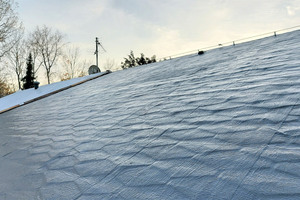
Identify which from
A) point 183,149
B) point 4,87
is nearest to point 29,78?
point 4,87

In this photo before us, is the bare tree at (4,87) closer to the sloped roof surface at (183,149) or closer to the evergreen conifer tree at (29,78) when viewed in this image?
the evergreen conifer tree at (29,78)

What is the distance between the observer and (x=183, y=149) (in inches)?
60.2

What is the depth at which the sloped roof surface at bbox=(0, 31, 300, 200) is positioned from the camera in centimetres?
111

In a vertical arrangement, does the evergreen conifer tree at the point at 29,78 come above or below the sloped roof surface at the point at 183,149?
above

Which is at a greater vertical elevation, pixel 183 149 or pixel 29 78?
pixel 29 78

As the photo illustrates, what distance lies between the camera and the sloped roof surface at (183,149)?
1.11 m

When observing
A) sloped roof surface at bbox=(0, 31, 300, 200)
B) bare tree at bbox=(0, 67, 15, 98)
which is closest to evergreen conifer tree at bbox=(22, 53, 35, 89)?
bare tree at bbox=(0, 67, 15, 98)

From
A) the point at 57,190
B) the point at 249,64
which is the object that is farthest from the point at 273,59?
the point at 57,190

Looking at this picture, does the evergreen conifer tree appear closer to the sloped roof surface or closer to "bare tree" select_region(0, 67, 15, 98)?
"bare tree" select_region(0, 67, 15, 98)

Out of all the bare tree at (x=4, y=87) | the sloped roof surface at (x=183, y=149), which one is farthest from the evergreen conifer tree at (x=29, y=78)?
the sloped roof surface at (x=183, y=149)

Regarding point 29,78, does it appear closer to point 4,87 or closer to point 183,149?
point 4,87

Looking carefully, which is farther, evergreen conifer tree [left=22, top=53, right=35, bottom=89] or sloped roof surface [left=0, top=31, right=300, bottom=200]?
evergreen conifer tree [left=22, top=53, right=35, bottom=89]

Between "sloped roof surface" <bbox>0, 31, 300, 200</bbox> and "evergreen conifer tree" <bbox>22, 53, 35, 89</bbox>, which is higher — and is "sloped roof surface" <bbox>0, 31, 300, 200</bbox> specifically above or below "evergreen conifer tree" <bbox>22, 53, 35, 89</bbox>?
below

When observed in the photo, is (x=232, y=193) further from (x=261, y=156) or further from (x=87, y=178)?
(x=87, y=178)
